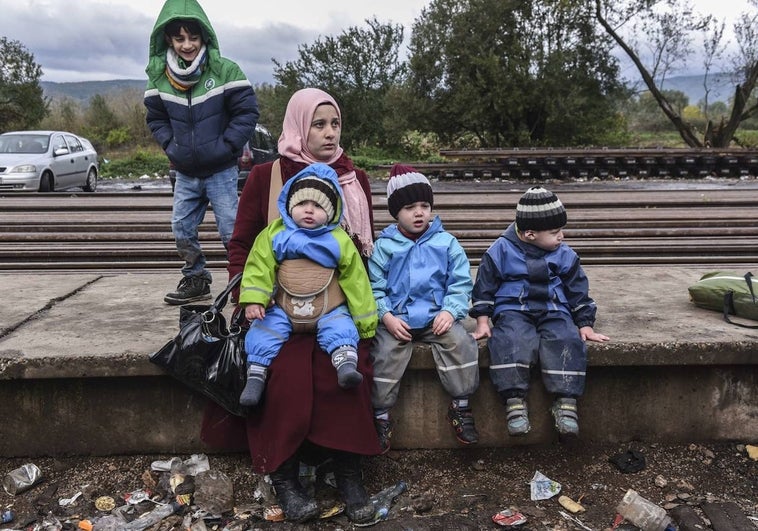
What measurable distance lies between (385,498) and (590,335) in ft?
4.30

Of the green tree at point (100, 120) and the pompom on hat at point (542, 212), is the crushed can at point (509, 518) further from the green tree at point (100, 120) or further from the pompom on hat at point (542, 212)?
the green tree at point (100, 120)

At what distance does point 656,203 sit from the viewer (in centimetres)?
788

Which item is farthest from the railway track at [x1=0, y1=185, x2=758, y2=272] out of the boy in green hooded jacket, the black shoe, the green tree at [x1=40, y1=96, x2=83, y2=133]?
the green tree at [x1=40, y1=96, x2=83, y2=133]

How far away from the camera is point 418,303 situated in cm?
328

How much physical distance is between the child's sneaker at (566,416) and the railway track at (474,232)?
8.40 feet

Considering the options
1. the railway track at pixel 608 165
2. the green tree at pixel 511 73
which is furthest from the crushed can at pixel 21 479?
the green tree at pixel 511 73

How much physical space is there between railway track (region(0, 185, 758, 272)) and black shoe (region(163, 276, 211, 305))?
1.41 metres

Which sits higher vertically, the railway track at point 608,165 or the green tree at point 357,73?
the green tree at point 357,73

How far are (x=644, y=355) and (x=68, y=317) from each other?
3.19 m

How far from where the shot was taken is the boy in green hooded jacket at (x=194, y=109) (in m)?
3.94

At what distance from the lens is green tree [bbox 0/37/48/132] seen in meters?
30.6

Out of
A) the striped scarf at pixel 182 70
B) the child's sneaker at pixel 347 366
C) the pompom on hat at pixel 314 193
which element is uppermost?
the striped scarf at pixel 182 70

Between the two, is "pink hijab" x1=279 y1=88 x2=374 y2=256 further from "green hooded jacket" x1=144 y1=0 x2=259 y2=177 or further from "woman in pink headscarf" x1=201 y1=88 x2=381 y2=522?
"green hooded jacket" x1=144 y1=0 x2=259 y2=177

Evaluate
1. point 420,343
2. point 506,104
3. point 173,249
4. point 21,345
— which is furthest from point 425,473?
point 506,104
